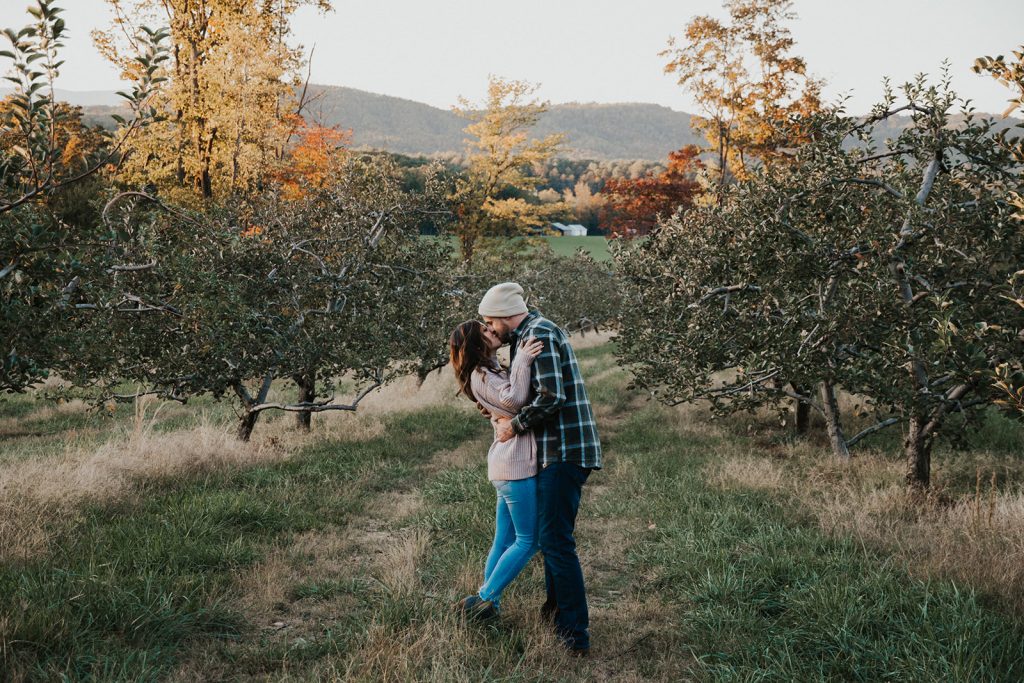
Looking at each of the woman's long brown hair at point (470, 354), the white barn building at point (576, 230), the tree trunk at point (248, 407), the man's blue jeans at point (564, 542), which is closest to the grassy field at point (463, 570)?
the man's blue jeans at point (564, 542)

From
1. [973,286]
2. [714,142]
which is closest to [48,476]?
[973,286]

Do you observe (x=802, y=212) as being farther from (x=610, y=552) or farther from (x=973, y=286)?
(x=610, y=552)

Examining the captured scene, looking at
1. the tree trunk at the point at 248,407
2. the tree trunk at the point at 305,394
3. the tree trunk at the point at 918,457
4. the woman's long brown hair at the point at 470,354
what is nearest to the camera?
the woman's long brown hair at the point at 470,354

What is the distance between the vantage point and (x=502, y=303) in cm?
438

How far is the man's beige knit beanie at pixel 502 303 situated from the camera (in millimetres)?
4387

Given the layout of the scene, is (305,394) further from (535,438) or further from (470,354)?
(535,438)

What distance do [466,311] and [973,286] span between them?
34.6 ft

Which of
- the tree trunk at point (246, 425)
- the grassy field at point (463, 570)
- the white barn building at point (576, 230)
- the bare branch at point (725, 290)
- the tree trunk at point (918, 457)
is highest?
the white barn building at point (576, 230)

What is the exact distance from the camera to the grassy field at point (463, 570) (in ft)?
13.3

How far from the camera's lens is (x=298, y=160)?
22750mm

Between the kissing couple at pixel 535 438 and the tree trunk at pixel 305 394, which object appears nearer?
the kissing couple at pixel 535 438

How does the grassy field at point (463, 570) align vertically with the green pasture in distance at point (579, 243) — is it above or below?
below

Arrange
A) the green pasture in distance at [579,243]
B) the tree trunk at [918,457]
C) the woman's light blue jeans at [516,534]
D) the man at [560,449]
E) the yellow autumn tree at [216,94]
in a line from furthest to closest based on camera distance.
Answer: the green pasture in distance at [579,243] → the yellow autumn tree at [216,94] → the tree trunk at [918,457] → the woman's light blue jeans at [516,534] → the man at [560,449]

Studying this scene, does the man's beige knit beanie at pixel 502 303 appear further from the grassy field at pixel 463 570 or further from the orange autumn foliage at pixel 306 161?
the orange autumn foliage at pixel 306 161
